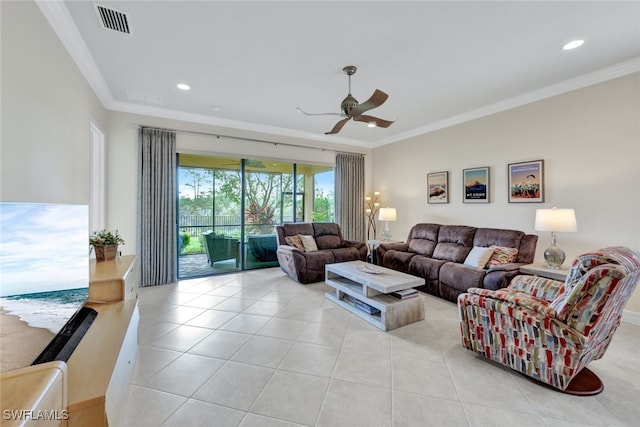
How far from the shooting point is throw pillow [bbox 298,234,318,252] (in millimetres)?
4727

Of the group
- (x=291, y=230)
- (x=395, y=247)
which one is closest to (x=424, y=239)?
(x=395, y=247)

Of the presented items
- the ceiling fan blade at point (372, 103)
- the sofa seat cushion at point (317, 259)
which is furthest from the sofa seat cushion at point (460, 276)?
the ceiling fan blade at point (372, 103)

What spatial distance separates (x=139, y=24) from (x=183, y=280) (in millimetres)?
3605

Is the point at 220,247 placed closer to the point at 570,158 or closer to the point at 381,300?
the point at 381,300

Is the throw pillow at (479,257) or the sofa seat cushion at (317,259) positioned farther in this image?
the sofa seat cushion at (317,259)

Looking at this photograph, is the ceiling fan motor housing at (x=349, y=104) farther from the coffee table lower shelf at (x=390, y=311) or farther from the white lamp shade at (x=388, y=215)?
the white lamp shade at (x=388, y=215)

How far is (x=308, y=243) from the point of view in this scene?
15.7 ft

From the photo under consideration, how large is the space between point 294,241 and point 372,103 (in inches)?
115

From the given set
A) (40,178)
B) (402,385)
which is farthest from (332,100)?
(402,385)

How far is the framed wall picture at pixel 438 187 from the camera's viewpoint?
469 cm

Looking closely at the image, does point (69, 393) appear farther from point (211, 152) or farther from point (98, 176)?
point (211, 152)

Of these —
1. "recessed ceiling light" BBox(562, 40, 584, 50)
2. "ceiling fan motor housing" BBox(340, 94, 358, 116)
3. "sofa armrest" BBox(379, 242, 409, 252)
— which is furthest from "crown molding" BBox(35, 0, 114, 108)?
"sofa armrest" BBox(379, 242, 409, 252)

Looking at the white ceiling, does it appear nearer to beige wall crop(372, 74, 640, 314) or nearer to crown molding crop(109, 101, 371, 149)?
crown molding crop(109, 101, 371, 149)

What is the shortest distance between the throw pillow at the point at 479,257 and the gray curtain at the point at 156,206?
14.7ft
